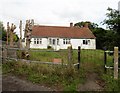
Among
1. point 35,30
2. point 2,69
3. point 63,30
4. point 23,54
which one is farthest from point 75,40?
point 2,69

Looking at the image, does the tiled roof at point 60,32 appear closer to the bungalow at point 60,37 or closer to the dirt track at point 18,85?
the bungalow at point 60,37

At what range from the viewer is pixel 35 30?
46.9m

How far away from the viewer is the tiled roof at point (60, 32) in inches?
1828

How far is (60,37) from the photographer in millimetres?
46250

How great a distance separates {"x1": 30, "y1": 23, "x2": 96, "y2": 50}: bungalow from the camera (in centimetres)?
4531

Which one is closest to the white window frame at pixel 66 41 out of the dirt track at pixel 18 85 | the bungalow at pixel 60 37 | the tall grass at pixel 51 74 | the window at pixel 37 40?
the bungalow at pixel 60 37

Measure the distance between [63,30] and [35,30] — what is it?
5.48 meters

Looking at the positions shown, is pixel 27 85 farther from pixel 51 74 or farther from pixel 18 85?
pixel 51 74

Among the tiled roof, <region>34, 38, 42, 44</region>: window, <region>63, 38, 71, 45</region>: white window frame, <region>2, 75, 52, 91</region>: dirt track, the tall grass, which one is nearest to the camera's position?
<region>2, 75, 52, 91</region>: dirt track

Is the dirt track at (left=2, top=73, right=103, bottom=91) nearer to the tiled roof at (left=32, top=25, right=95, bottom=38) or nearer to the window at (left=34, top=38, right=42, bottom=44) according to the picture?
the window at (left=34, top=38, right=42, bottom=44)

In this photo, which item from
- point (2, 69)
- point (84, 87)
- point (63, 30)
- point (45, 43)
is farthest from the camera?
point (63, 30)

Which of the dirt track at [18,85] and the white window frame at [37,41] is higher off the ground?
the white window frame at [37,41]

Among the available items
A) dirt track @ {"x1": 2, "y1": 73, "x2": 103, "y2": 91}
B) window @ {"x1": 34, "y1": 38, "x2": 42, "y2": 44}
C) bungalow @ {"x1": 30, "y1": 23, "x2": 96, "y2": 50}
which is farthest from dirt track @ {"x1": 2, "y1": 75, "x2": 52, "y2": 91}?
window @ {"x1": 34, "y1": 38, "x2": 42, "y2": 44}

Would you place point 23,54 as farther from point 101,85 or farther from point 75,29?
point 75,29
